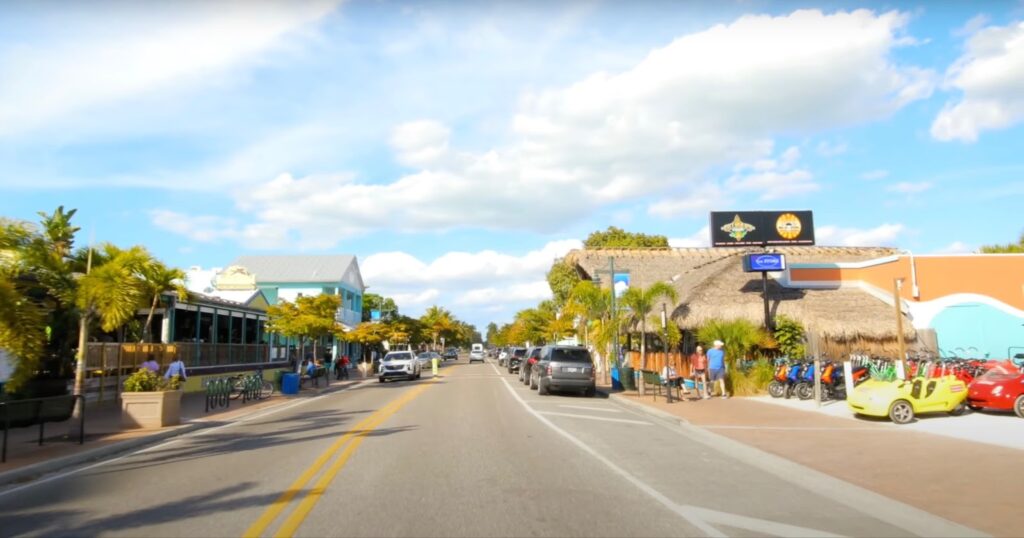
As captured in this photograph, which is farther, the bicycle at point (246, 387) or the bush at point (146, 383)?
the bicycle at point (246, 387)

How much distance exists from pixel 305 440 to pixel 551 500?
23.1 ft

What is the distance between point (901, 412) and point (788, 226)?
58.0 feet

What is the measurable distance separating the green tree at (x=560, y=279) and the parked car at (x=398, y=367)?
2971 cm

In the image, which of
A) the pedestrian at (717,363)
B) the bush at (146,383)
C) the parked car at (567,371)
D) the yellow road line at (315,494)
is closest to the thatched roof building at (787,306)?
the pedestrian at (717,363)

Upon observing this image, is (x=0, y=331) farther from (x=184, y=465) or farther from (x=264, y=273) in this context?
(x=264, y=273)

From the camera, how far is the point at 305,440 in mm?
13219

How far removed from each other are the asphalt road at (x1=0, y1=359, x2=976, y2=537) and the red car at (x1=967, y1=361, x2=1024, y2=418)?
6067mm

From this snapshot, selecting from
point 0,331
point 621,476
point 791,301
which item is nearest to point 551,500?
point 621,476

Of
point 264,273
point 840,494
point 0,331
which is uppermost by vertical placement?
point 264,273

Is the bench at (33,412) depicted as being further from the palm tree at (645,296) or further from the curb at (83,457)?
the palm tree at (645,296)

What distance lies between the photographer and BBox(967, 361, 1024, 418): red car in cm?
1430

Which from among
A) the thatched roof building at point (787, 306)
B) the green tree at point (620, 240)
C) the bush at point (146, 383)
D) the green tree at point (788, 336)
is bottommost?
the bush at point (146, 383)

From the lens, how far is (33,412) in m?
12.4

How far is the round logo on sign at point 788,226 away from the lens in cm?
3073
